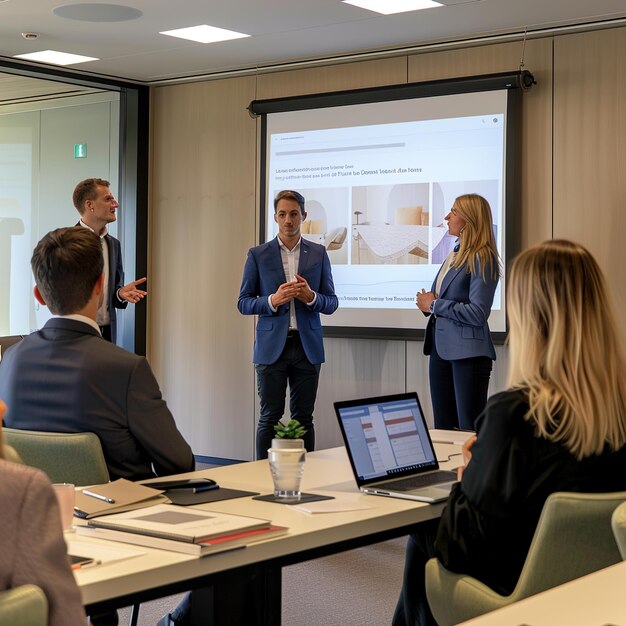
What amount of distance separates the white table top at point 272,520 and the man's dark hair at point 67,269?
0.64m

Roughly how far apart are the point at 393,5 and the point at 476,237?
141cm

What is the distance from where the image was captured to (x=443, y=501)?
2605mm

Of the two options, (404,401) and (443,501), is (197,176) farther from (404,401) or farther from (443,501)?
(443,501)

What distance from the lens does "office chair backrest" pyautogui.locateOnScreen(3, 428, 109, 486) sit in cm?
281

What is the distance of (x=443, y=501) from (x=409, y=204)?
4374 millimetres

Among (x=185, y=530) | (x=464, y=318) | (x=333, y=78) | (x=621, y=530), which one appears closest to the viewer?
(x=621, y=530)

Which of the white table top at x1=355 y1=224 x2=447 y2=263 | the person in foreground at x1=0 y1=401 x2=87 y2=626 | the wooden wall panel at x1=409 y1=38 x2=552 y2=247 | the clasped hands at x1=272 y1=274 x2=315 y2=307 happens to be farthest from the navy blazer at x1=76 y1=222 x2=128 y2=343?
the person in foreground at x1=0 y1=401 x2=87 y2=626

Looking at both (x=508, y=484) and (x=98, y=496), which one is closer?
(x=508, y=484)

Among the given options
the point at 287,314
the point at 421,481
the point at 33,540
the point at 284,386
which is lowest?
the point at 284,386

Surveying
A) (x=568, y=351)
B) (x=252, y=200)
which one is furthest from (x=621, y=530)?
(x=252, y=200)

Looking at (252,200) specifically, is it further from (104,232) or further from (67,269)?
(67,269)

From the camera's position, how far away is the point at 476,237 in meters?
5.63

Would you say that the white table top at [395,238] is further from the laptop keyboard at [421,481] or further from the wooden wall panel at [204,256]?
the laptop keyboard at [421,481]

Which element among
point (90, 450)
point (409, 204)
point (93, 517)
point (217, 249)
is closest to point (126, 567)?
point (93, 517)
